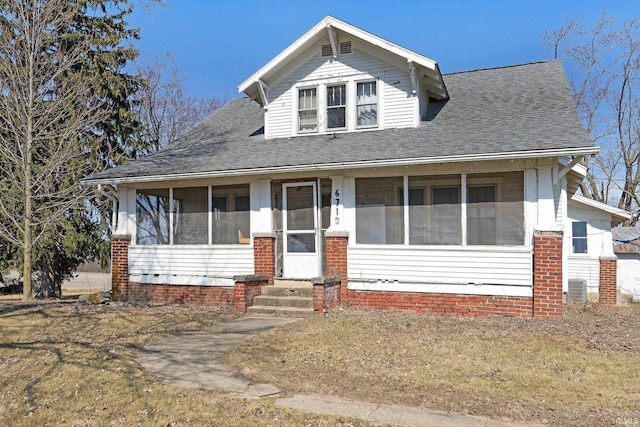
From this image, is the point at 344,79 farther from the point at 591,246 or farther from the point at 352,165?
the point at 591,246

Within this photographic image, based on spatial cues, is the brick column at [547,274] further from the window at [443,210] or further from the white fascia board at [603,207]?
the white fascia board at [603,207]

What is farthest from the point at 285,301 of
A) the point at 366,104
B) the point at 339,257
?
the point at 366,104

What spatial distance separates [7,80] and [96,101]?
4.53m

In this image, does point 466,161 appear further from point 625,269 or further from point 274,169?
point 625,269

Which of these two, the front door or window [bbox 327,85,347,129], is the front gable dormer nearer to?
window [bbox 327,85,347,129]

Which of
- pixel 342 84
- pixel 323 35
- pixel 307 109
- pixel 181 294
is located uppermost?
pixel 323 35

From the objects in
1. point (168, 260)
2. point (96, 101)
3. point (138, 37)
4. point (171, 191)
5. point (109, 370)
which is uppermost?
point (138, 37)

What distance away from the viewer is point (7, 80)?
13.2 metres

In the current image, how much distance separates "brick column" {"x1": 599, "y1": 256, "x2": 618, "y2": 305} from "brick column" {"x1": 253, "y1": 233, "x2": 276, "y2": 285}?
1126 centimetres

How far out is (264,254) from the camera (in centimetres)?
1120

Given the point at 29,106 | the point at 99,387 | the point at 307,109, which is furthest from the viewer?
the point at 29,106

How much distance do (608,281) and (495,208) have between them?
9014 millimetres

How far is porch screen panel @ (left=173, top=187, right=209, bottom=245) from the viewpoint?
1184cm

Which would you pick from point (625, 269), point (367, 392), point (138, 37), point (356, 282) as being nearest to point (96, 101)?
point (138, 37)
